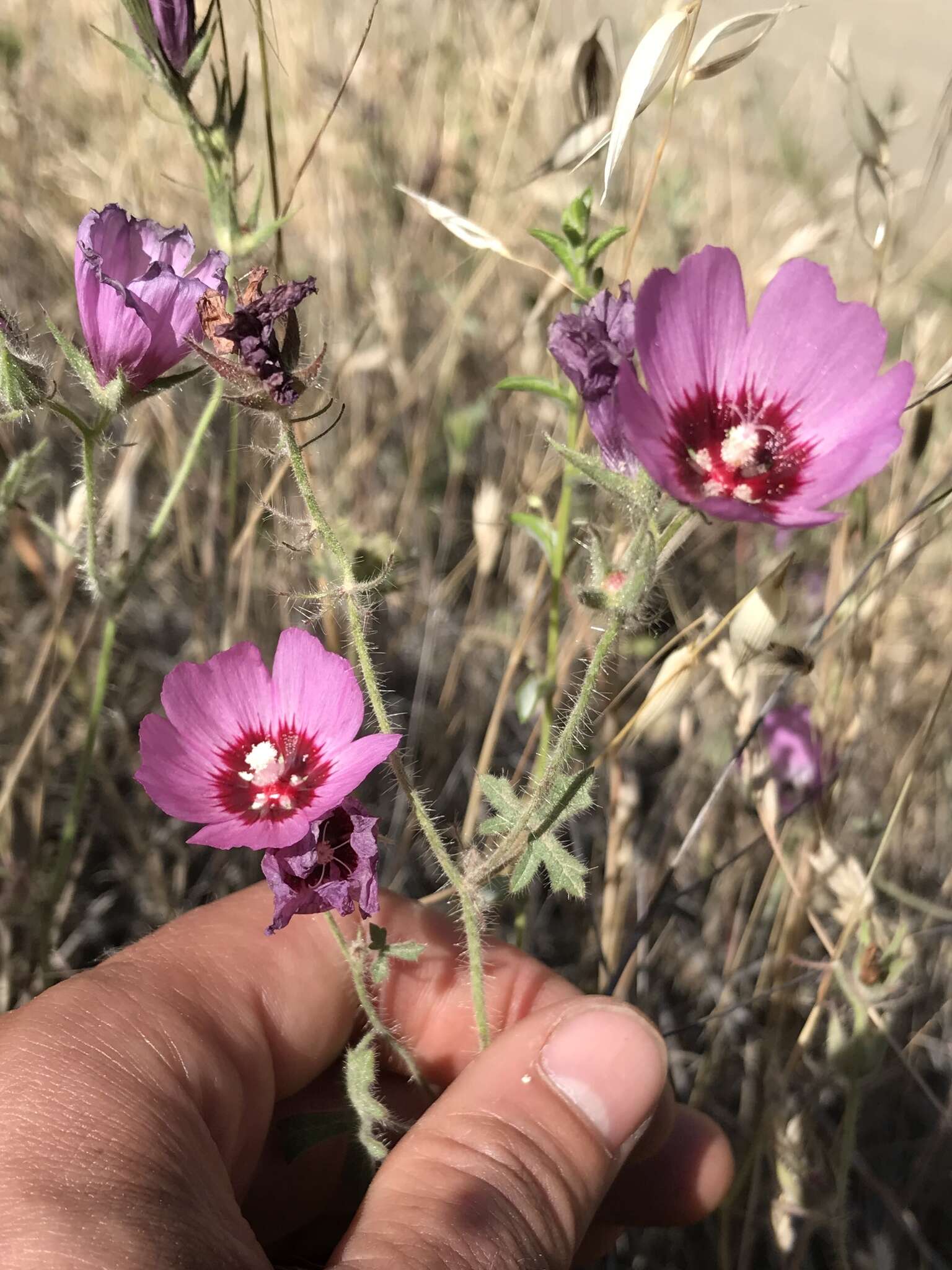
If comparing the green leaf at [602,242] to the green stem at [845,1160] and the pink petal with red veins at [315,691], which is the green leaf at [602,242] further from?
the green stem at [845,1160]

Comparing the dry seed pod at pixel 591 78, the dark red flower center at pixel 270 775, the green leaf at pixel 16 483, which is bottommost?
the dark red flower center at pixel 270 775

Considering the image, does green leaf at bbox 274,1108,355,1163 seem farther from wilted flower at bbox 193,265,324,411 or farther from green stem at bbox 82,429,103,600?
wilted flower at bbox 193,265,324,411

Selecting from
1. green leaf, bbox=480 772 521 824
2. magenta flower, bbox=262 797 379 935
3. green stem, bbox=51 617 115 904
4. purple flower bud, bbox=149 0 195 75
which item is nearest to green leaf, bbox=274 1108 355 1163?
magenta flower, bbox=262 797 379 935

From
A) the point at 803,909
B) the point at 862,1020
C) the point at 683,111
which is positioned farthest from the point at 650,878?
the point at 683,111

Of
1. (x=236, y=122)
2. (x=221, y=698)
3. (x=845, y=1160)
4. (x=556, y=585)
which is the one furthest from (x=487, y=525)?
(x=845, y=1160)

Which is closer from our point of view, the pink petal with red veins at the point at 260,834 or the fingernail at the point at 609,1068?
the pink petal with red veins at the point at 260,834

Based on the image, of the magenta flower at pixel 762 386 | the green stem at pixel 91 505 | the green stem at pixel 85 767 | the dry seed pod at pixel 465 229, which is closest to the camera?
the magenta flower at pixel 762 386

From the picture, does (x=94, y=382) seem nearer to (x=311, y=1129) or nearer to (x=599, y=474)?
(x=599, y=474)

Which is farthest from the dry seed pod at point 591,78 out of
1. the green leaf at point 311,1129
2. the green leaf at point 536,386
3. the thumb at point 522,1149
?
the green leaf at point 311,1129
